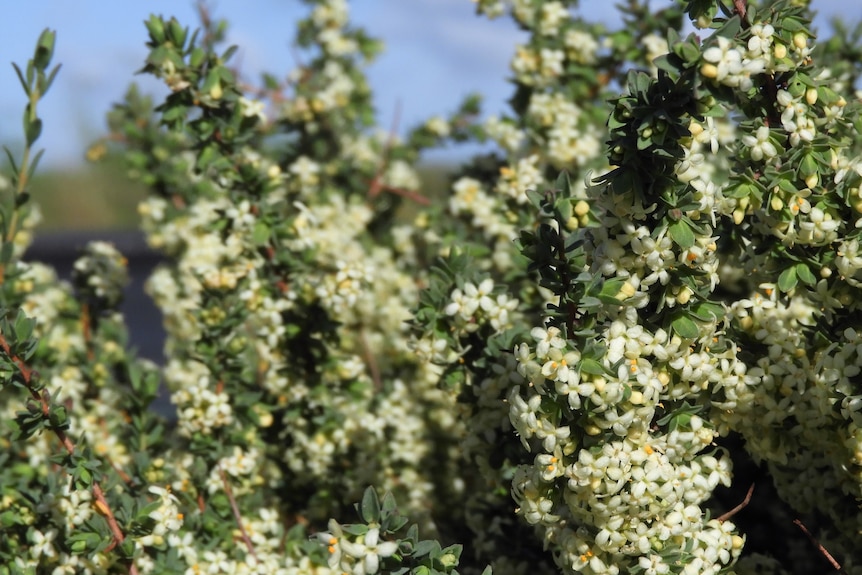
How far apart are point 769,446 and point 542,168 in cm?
176

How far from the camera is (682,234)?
1.62 meters

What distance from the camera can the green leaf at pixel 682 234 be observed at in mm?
1605

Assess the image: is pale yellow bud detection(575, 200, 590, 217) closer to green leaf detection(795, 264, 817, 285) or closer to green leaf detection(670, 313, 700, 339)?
green leaf detection(670, 313, 700, 339)

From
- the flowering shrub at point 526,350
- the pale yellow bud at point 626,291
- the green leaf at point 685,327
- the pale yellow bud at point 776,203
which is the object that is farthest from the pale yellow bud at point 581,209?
the pale yellow bud at point 776,203

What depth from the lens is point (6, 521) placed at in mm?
2209

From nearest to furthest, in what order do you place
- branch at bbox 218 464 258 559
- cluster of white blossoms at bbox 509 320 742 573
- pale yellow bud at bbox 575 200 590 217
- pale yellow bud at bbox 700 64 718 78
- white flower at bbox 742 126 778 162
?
pale yellow bud at bbox 700 64 718 78 → cluster of white blossoms at bbox 509 320 742 573 → pale yellow bud at bbox 575 200 590 217 → white flower at bbox 742 126 778 162 → branch at bbox 218 464 258 559

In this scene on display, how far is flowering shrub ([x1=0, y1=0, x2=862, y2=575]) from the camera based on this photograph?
1.62 meters

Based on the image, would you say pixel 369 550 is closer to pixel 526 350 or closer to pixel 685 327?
pixel 526 350

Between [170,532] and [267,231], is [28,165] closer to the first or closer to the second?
[267,231]

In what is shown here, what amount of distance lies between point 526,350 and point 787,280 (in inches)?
22.6

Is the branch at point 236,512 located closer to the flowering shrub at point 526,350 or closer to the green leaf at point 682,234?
the flowering shrub at point 526,350

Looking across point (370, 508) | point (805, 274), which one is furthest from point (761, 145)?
point (370, 508)

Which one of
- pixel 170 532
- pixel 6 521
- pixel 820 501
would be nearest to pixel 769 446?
pixel 820 501

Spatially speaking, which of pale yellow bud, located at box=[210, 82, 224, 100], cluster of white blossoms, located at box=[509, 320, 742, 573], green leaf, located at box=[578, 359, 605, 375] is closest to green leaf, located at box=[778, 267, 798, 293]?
cluster of white blossoms, located at box=[509, 320, 742, 573]
